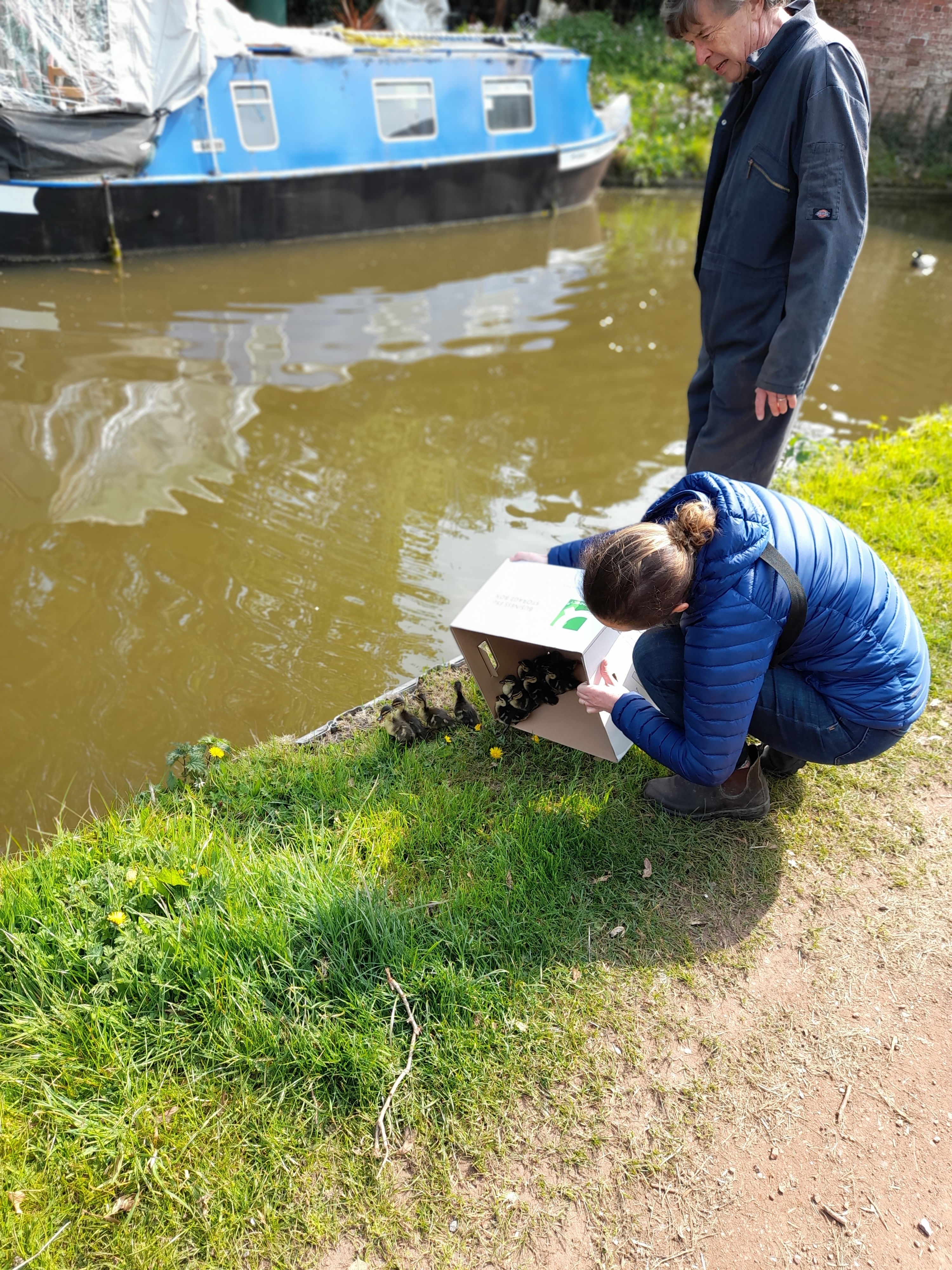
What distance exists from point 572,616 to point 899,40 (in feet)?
13.1

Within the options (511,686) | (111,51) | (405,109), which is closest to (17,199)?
(111,51)

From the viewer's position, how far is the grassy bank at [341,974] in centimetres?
205

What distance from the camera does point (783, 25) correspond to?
2854 mm

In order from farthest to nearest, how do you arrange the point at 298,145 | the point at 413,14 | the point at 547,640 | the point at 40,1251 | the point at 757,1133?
the point at 413,14 < the point at 298,145 < the point at 547,640 < the point at 757,1133 < the point at 40,1251

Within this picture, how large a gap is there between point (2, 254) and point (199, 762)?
25.1 feet

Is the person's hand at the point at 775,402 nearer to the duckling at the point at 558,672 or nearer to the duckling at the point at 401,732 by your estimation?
the duckling at the point at 558,672

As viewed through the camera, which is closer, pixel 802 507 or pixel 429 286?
pixel 802 507

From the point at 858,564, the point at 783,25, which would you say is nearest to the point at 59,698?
the point at 858,564

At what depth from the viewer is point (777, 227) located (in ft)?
10.0

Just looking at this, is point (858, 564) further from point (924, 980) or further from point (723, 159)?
point (723, 159)

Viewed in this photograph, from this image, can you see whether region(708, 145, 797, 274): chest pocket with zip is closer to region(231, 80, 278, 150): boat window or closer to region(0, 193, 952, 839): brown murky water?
region(0, 193, 952, 839): brown murky water

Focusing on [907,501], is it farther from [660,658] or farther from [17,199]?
[17,199]

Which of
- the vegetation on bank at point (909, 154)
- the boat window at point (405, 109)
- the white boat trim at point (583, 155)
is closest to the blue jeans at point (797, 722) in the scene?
the vegetation on bank at point (909, 154)

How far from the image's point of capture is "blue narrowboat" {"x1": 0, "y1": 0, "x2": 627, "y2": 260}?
836cm
